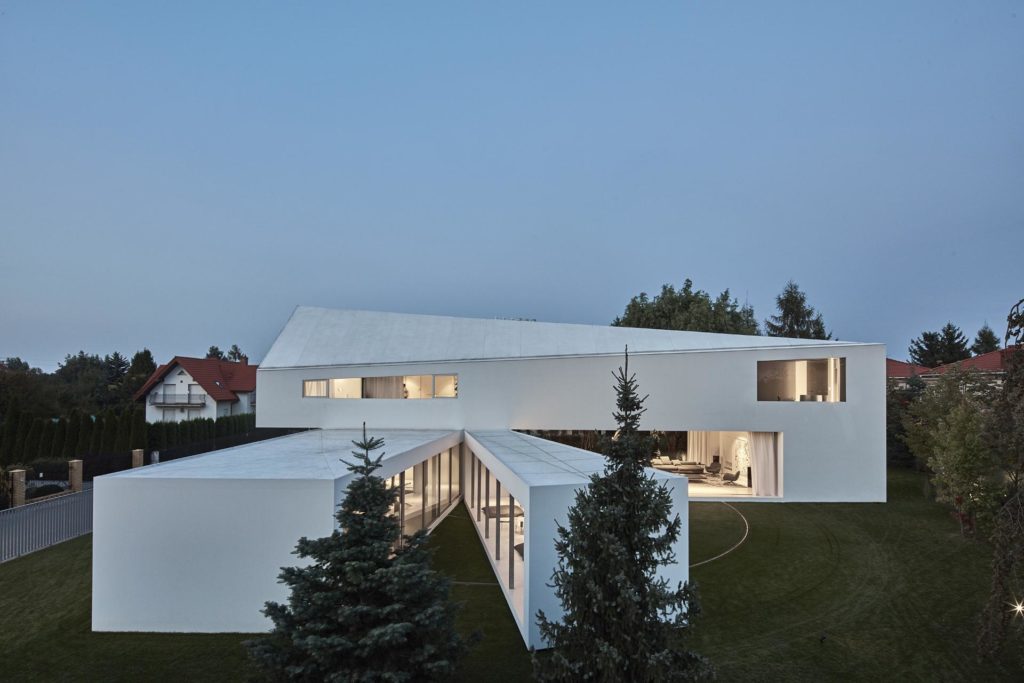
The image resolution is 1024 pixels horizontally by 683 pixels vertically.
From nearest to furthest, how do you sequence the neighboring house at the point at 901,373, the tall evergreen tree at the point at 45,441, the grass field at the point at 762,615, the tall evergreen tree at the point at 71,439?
the grass field at the point at 762,615 → the tall evergreen tree at the point at 45,441 → the tall evergreen tree at the point at 71,439 → the neighboring house at the point at 901,373

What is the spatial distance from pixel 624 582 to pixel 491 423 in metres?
11.8

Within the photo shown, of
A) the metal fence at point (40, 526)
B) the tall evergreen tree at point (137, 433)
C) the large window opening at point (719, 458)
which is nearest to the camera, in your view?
the metal fence at point (40, 526)

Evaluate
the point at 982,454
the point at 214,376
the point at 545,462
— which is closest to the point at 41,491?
the point at 545,462

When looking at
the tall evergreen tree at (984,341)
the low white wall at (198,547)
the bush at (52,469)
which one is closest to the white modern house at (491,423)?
the low white wall at (198,547)

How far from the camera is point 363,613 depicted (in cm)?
443

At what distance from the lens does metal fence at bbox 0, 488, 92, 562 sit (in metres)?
10.3

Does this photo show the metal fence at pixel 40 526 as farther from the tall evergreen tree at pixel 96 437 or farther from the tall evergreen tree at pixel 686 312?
the tall evergreen tree at pixel 686 312

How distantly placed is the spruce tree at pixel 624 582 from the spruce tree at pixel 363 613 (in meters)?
1.17

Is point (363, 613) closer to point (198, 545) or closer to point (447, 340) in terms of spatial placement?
point (198, 545)

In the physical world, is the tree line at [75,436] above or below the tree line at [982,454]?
below

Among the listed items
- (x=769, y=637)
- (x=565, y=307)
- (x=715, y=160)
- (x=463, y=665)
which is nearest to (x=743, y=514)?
(x=769, y=637)

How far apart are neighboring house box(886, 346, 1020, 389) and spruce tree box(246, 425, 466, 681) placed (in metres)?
5.39

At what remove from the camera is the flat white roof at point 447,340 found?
15.5 meters

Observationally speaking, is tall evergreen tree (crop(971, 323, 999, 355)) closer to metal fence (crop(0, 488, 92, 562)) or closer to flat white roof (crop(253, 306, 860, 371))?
flat white roof (crop(253, 306, 860, 371))
